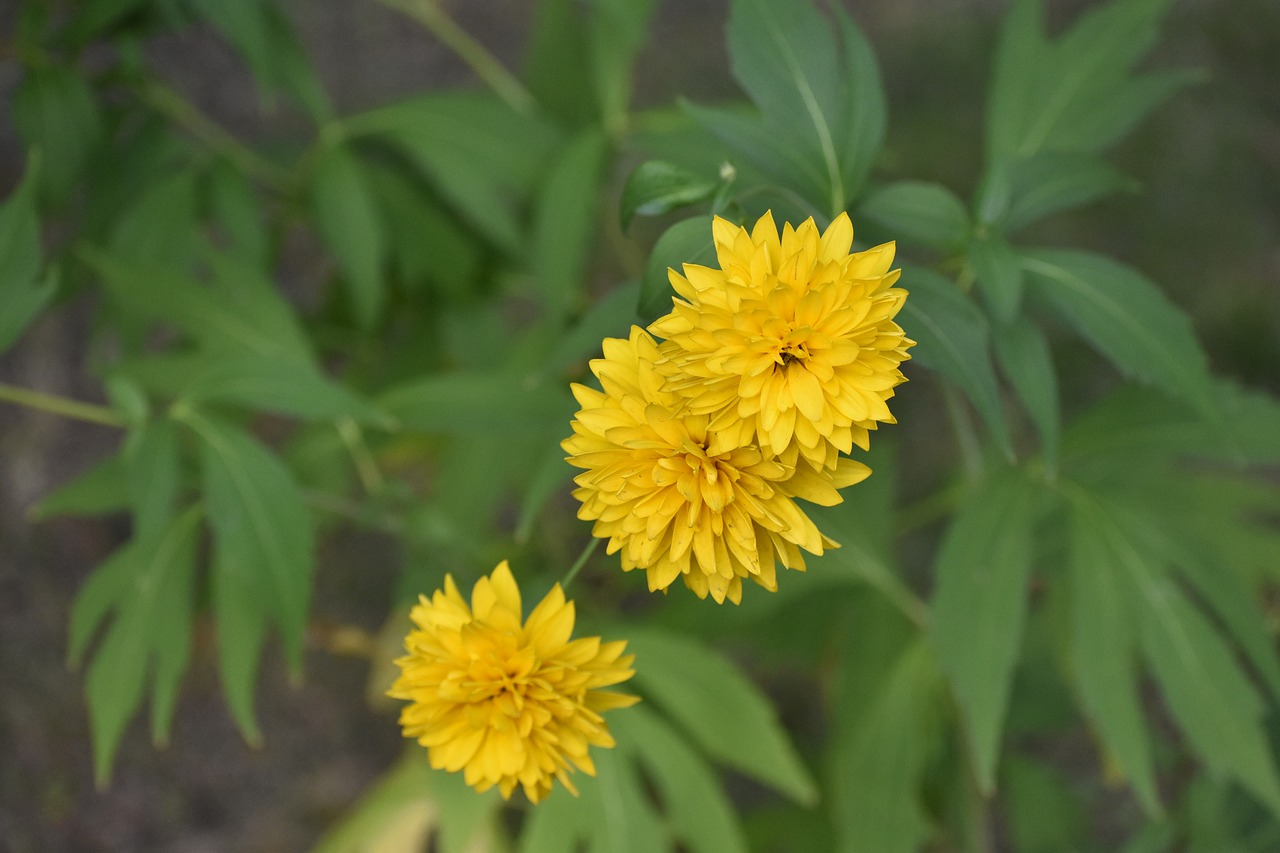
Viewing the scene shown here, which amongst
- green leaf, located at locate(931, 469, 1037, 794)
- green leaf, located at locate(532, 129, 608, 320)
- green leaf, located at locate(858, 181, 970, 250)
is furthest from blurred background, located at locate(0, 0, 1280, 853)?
green leaf, located at locate(858, 181, 970, 250)

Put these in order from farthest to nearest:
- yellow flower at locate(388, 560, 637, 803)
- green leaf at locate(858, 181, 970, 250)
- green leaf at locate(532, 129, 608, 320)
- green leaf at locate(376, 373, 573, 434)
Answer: green leaf at locate(532, 129, 608, 320) < green leaf at locate(376, 373, 573, 434) < green leaf at locate(858, 181, 970, 250) < yellow flower at locate(388, 560, 637, 803)

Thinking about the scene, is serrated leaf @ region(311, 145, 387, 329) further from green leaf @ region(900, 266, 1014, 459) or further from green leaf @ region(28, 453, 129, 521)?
green leaf @ region(900, 266, 1014, 459)

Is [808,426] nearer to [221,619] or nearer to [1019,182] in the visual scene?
[1019,182]

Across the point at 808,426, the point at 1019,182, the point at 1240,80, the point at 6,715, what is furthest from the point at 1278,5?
the point at 6,715

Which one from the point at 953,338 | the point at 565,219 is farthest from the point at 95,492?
the point at 953,338

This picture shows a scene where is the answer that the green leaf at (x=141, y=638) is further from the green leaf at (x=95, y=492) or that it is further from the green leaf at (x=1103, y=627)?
the green leaf at (x=1103, y=627)

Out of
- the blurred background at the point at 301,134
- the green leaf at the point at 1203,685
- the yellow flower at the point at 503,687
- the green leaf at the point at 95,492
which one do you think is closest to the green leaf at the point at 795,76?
the yellow flower at the point at 503,687
